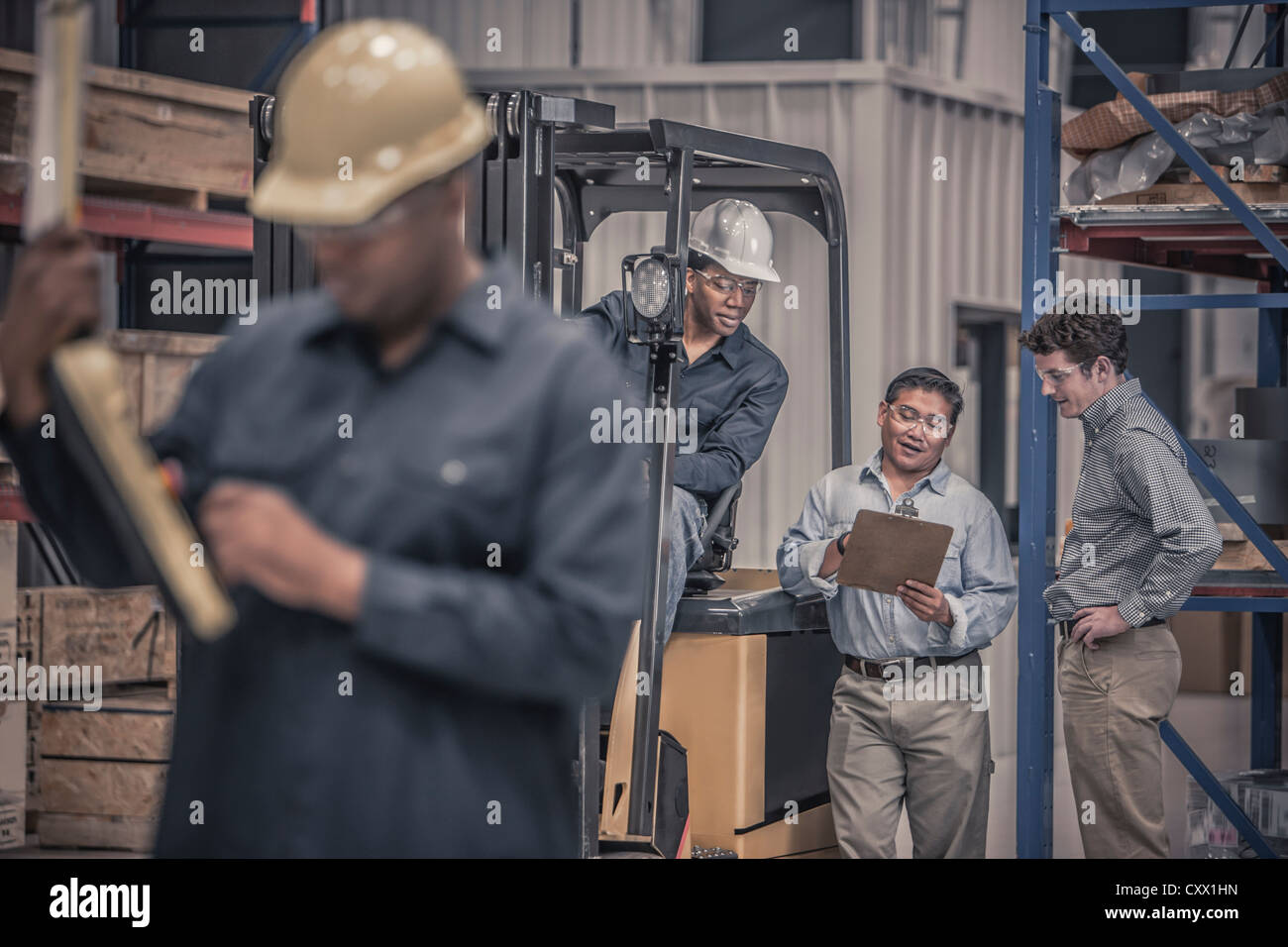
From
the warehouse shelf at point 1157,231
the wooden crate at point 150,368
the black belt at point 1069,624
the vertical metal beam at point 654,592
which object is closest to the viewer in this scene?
the vertical metal beam at point 654,592

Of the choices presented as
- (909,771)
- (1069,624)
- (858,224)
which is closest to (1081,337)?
(1069,624)

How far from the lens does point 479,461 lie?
1.75 metres

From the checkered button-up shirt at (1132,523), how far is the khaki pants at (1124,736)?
162 mm

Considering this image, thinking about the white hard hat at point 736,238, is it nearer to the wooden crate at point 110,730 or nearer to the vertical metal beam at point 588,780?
the vertical metal beam at point 588,780

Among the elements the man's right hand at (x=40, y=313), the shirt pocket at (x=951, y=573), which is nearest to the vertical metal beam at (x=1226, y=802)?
the shirt pocket at (x=951, y=573)

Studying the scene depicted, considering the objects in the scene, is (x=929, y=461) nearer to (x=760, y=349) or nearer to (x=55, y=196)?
(x=760, y=349)

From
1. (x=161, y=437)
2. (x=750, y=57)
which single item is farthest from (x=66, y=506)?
(x=750, y=57)

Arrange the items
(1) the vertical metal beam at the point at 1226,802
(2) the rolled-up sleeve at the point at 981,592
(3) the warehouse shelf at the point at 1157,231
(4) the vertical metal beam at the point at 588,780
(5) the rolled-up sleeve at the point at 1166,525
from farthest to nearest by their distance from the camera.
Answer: (1) the vertical metal beam at the point at 1226,802
(3) the warehouse shelf at the point at 1157,231
(2) the rolled-up sleeve at the point at 981,592
(5) the rolled-up sleeve at the point at 1166,525
(4) the vertical metal beam at the point at 588,780

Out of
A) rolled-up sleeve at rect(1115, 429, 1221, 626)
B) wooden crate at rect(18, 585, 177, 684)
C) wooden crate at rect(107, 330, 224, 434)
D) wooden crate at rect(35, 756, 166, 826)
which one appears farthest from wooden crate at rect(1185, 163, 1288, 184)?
wooden crate at rect(35, 756, 166, 826)

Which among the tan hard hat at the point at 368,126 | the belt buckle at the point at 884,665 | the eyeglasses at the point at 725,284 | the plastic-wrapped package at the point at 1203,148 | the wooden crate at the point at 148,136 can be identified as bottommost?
the belt buckle at the point at 884,665

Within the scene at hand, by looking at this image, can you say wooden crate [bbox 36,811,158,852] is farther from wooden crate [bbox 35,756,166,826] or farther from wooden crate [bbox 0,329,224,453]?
wooden crate [bbox 0,329,224,453]

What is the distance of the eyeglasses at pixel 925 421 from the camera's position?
524cm

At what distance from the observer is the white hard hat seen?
5.72 m

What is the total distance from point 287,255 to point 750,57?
4.74 meters
